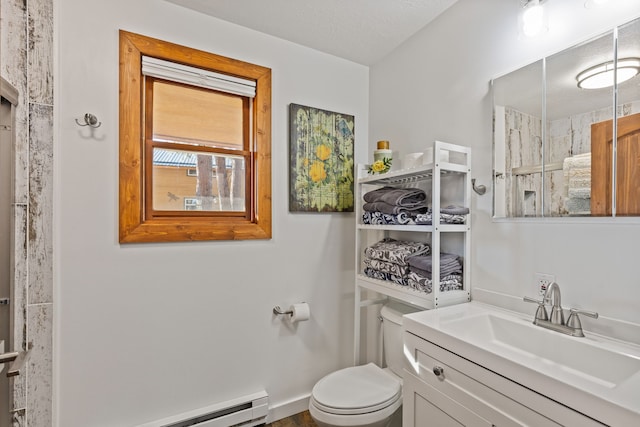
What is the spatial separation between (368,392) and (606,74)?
5.38 ft

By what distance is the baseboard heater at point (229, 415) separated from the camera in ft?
5.34

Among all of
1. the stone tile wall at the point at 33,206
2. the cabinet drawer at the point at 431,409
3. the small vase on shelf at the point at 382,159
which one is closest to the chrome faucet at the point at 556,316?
the cabinet drawer at the point at 431,409

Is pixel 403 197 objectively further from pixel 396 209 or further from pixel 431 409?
pixel 431 409

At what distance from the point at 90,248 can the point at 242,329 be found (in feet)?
2.98

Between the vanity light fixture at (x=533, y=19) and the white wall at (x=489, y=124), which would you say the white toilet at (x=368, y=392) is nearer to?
the white wall at (x=489, y=124)

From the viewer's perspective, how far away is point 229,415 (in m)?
1.72

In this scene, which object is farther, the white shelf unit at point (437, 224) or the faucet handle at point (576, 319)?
the white shelf unit at point (437, 224)

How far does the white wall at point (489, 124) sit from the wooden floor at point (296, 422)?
4.22ft

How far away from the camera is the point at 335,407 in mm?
1393

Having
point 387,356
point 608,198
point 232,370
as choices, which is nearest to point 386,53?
point 608,198

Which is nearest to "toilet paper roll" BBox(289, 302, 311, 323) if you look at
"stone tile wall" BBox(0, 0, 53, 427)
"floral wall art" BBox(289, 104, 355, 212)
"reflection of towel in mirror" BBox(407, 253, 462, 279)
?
"floral wall art" BBox(289, 104, 355, 212)

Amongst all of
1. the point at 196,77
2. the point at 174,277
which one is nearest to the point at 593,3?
the point at 196,77

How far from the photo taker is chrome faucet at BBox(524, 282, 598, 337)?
1073 millimetres

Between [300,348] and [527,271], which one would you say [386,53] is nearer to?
[527,271]
